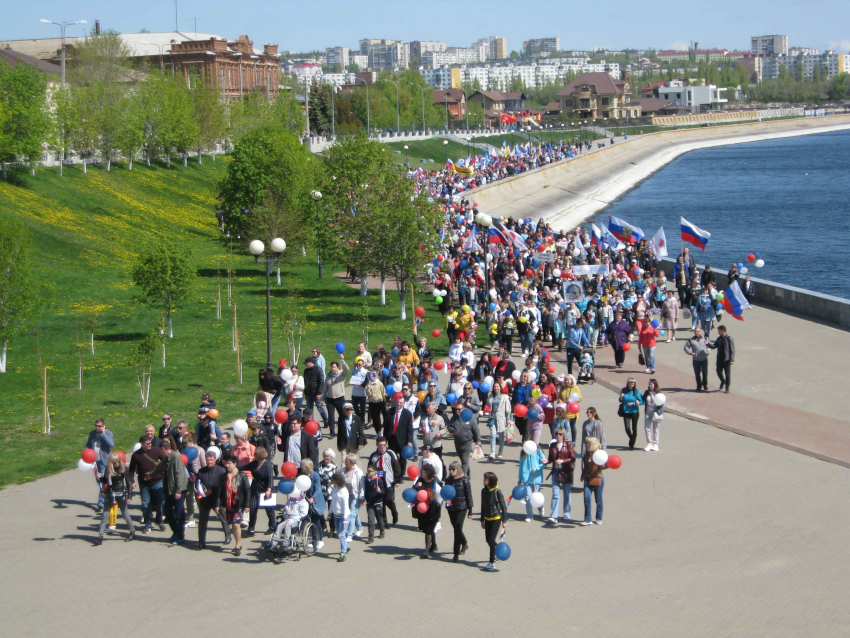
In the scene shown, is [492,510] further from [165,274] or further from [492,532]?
[165,274]

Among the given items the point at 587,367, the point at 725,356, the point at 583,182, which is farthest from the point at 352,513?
the point at 583,182

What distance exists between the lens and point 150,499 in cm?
1296

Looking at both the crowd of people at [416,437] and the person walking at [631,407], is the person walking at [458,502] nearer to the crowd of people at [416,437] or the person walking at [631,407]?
the crowd of people at [416,437]

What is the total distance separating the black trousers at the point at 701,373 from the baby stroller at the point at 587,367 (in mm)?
2100

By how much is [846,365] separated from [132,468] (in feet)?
50.5

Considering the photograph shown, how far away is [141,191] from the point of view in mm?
55844

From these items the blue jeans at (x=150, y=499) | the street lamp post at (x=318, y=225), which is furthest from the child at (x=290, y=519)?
the street lamp post at (x=318, y=225)

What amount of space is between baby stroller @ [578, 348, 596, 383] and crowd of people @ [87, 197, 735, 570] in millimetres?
31

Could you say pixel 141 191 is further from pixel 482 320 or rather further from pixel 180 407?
pixel 180 407

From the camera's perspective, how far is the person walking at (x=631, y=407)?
51.4ft

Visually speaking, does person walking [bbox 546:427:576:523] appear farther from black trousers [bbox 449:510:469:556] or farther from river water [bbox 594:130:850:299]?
river water [bbox 594:130:850:299]

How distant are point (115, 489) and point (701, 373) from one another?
11.8m

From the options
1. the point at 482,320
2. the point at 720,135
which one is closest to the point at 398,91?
Result: the point at 720,135

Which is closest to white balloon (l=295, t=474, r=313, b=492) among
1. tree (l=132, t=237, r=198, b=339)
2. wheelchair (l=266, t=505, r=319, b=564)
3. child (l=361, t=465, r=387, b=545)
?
wheelchair (l=266, t=505, r=319, b=564)
